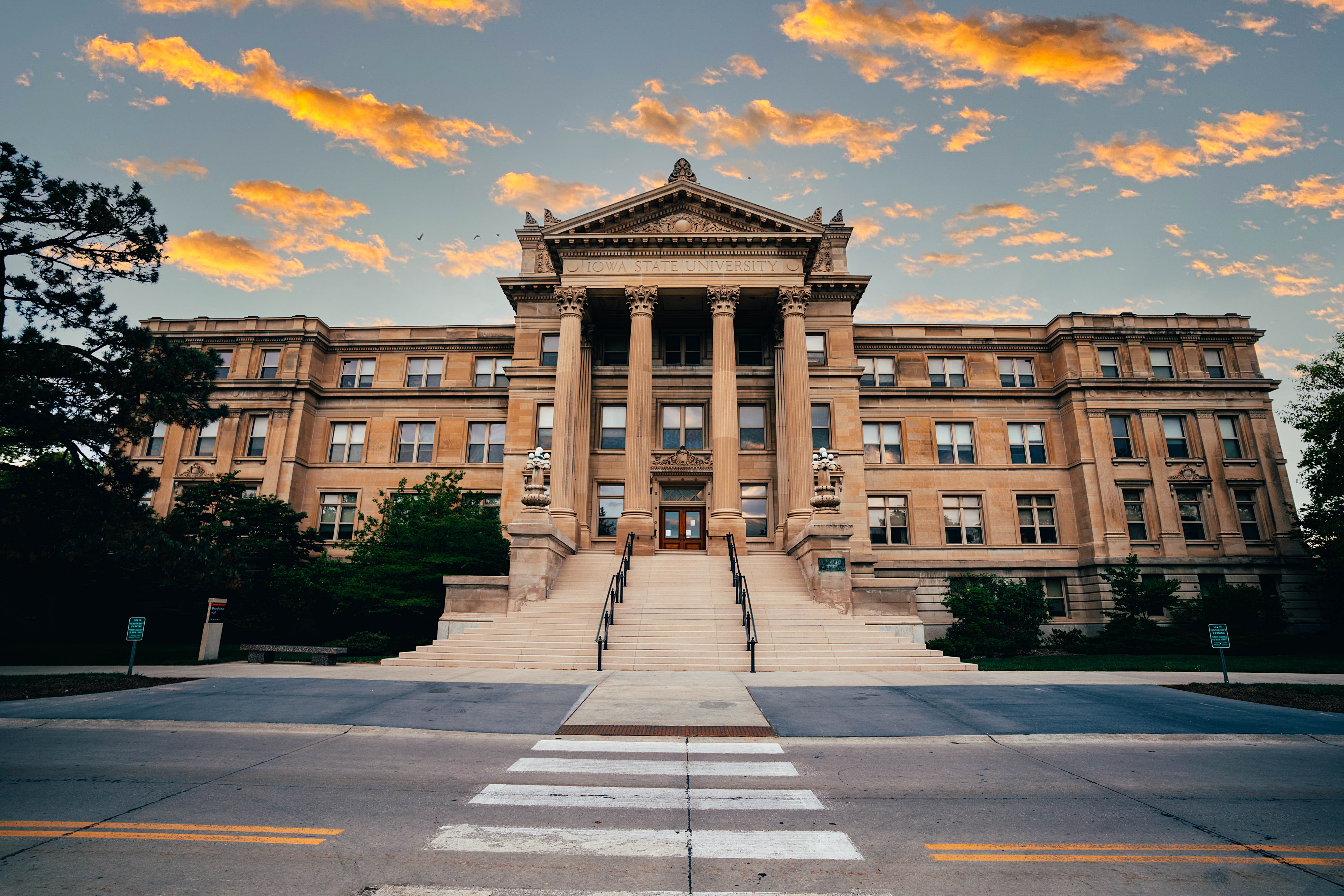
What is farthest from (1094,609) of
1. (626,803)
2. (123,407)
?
(123,407)

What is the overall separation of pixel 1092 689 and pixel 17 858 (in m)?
16.0

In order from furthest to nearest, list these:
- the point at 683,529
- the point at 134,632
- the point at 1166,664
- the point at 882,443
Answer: the point at 882,443 → the point at 683,529 → the point at 1166,664 → the point at 134,632

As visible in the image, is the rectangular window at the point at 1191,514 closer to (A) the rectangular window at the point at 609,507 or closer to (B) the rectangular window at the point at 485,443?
(A) the rectangular window at the point at 609,507

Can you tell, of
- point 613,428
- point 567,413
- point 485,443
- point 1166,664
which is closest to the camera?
point 1166,664

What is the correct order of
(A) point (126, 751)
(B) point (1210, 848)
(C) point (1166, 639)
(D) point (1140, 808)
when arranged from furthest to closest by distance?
(C) point (1166, 639)
(A) point (126, 751)
(D) point (1140, 808)
(B) point (1210, 848)

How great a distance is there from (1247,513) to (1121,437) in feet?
23.4

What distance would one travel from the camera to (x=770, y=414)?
32531 mm

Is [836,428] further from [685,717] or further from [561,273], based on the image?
[685,717]

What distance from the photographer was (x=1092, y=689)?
13.3m

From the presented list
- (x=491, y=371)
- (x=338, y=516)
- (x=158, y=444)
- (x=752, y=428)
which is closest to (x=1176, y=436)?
(x=752, y=428)

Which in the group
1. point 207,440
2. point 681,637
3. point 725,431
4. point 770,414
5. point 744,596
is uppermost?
point 770,414

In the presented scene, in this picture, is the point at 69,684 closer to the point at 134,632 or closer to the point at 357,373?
the point at 134,632

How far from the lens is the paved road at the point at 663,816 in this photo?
Result: 4.70m

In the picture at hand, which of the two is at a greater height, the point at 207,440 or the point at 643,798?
the point at 207,440
